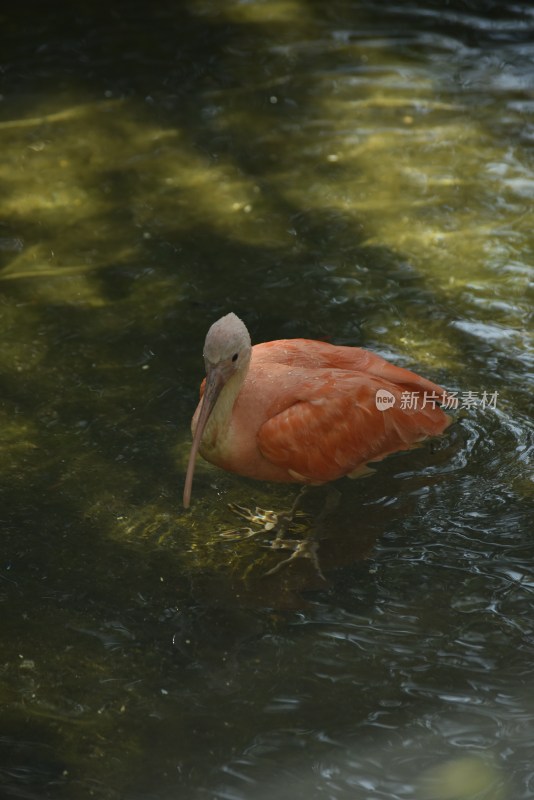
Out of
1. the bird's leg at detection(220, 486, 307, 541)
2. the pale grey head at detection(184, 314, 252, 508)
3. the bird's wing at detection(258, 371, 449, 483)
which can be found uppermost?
the pale grey head at detection(184, 314, 252, 508)

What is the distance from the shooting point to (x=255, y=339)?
572cm

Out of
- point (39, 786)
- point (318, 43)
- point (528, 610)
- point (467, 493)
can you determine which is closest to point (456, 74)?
point (318, 43)

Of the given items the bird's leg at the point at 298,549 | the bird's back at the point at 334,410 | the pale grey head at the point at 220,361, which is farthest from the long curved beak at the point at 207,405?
the bird's leg at the point at 298,549

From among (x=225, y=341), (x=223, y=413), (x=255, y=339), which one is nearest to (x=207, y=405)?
(x=223, y=413)

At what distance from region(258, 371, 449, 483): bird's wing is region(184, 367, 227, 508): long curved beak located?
0.24 m

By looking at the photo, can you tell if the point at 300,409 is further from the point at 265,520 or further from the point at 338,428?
the point at 265,520

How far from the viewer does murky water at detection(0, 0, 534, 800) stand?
12.4ft

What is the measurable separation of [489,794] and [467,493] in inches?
58.6

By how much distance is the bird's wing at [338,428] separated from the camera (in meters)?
4.53

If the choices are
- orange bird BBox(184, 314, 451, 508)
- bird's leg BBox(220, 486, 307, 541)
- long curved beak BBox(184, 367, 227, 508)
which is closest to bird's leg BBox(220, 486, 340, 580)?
bird's leg BBox(220, 486, 307, 541)

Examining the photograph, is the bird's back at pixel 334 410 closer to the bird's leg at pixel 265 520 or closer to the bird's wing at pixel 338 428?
the bird's wing at pixel 338 428

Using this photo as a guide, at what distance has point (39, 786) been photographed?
11.7 ft

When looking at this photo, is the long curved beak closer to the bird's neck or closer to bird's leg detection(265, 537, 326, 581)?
the bird's neck

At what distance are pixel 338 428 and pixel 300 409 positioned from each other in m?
0.19
